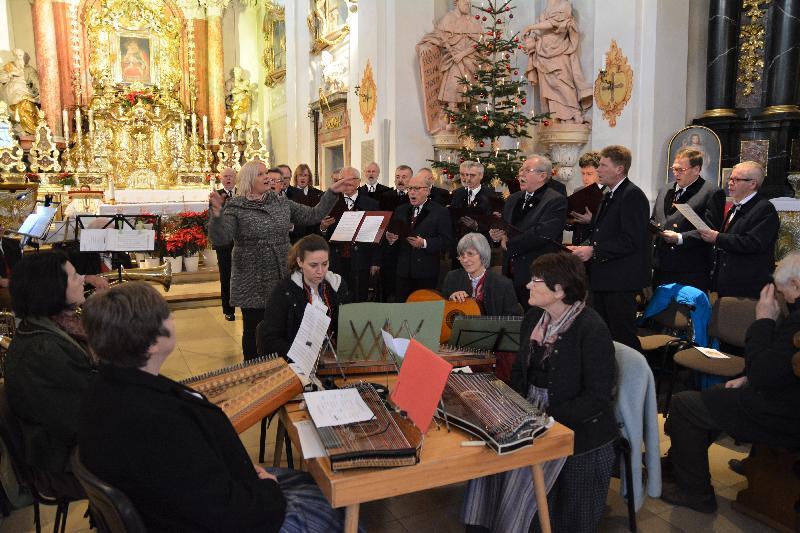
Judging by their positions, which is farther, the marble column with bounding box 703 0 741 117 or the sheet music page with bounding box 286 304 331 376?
the marble column with bounding box 703 0 741 117

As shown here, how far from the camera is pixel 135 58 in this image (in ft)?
47.6

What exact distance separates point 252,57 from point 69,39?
4.38 m

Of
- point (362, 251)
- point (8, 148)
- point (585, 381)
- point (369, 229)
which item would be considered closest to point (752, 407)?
point (585, 381)

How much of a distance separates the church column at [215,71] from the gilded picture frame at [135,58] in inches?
50.2

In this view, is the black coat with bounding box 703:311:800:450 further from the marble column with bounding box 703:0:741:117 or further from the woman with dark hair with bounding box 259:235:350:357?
the marble column with bounding box 703:0:741:117

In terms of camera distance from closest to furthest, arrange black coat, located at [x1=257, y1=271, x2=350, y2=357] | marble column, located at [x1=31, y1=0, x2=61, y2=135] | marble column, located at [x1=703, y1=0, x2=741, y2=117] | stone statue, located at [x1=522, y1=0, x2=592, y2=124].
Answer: black coat, located at [x1=257, y1=271, x2=350, y2=357]
marble column, located at [x1=703, y1=0, x2=741, y2=117]
stone statue, located at [x1=522, y1=0, x2=592, y2=124]
marble column, located at [x1=31, y1=0, x2=61, y2=135]

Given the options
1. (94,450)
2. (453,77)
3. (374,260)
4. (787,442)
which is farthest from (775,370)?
(453,77)

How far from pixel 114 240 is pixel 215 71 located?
11815 millimetres

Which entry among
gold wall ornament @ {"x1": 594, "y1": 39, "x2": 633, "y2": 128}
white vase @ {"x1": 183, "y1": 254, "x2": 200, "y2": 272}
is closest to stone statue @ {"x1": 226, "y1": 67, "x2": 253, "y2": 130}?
white vase @ {"x1": 183, "y1": 254, "x2": 200, "y2": 272}

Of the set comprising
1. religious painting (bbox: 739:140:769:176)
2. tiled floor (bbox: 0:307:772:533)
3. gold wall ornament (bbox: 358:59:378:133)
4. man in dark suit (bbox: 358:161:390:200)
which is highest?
gold wall ornament (bbox: 358:59:378:133)

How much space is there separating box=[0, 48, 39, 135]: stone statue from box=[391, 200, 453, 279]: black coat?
37.3 feet

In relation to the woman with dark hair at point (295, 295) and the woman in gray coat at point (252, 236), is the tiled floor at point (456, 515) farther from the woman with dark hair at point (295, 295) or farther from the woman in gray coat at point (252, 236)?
the woman in gray coat at point (252, 236)

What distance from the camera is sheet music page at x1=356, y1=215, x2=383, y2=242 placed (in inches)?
183

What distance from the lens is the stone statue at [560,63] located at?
8.41 m
